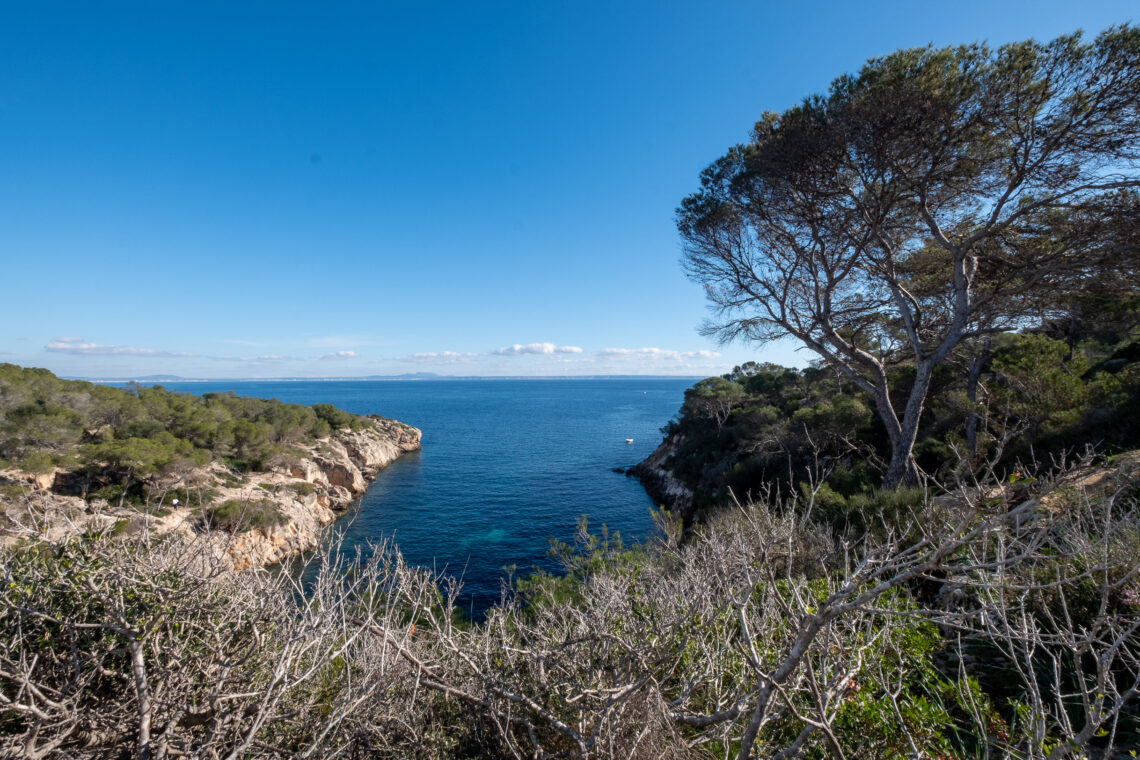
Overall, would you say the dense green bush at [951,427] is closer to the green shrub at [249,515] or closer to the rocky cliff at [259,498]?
the rocky cliff at [259,498]

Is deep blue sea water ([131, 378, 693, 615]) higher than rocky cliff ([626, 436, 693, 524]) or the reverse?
the reverse

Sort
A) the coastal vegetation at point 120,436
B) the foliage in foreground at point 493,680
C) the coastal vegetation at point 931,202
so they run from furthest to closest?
1. the coastal vegetation at point 120,436
2. the coastal vegetation at point 931,202
3. the foliage in foreground at point 493,680

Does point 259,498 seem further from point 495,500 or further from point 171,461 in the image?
point 495,500

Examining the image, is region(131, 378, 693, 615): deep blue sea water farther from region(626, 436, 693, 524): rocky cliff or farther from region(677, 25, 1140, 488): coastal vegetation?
region(677, 25, 1140, 488): coastal vegetation

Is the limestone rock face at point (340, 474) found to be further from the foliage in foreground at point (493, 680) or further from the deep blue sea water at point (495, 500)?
the foliage in foreground at point (493, 680)

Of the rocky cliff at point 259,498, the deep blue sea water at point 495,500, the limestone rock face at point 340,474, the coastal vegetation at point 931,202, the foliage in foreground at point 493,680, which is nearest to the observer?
the foliage in foreground at point 493,680

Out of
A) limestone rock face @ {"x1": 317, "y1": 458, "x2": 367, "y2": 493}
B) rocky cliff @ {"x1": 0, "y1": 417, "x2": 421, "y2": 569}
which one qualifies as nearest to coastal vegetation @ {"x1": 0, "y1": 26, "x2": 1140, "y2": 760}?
rocky cliff @ {"x1": 0, "y1": 417, "x2": 421, "y2": 569}

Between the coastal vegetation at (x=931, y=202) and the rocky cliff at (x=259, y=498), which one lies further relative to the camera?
the rocky cliff at (x=259, y=498)

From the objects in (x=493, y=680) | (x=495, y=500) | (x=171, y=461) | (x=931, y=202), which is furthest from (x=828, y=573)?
(x=171, y=461)

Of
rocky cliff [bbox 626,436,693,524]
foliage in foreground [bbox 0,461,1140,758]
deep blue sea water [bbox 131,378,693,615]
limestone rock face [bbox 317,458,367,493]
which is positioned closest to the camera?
foliage in foreground [bbox 0,461,1140,758]

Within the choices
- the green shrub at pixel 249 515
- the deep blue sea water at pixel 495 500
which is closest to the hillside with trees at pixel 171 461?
the green shrub at pixel 249 515

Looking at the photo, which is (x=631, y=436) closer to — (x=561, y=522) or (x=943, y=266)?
(x=561, y=522)

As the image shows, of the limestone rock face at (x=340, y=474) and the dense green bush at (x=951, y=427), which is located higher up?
the dense green bush at (x=951, y=427)


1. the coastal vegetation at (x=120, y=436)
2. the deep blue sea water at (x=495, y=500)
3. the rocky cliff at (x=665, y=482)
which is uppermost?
the coastal vegetation at (x=120, y=436)
